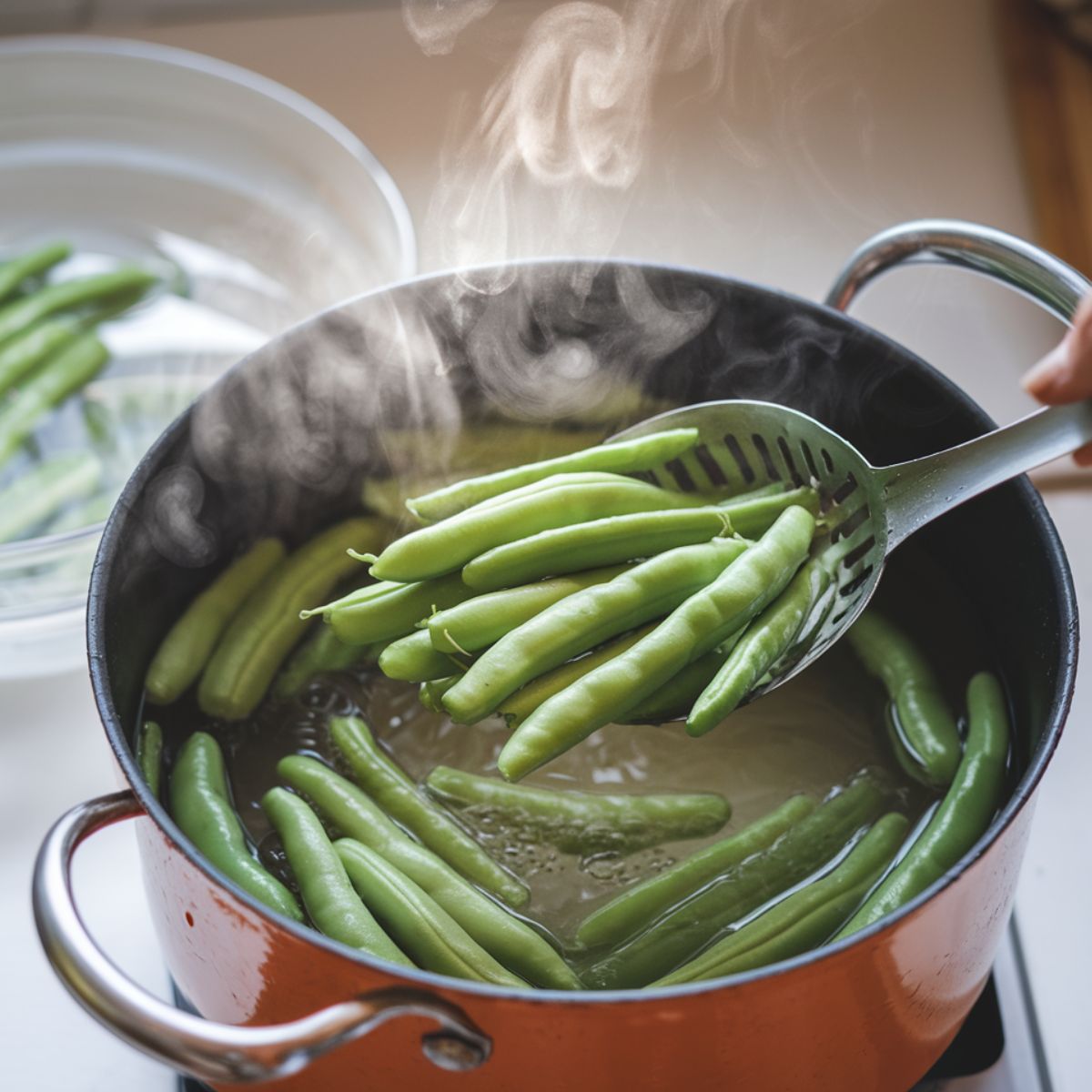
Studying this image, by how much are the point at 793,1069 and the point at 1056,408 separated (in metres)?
0.53

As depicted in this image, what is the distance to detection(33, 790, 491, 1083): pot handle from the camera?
75cm

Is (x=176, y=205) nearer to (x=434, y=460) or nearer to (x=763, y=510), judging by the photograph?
(x=434, y=460)

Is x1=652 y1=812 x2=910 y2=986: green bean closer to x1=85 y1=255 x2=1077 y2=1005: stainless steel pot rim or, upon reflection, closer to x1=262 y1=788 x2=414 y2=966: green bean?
x1=85 y1=255 x2=1077 y2=1005: stainless steel pot rim

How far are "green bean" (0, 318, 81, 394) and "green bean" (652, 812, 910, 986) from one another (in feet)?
3.49

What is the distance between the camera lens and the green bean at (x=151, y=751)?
1.15 meters

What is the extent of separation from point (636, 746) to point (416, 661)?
0.87ft

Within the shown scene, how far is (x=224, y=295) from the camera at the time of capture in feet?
5.58

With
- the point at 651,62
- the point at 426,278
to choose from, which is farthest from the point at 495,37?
the point at 426,278

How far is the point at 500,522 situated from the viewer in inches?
43.6

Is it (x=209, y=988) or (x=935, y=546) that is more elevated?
(x=935, y=546)

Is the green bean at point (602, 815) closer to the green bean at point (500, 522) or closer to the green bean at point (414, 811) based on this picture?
the green bean at point (414, 811)

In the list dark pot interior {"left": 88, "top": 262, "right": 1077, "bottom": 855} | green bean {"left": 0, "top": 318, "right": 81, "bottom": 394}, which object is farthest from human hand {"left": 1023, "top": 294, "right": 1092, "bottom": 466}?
green bean {"left": 0, "top": 318, "right": 81, "bottom": 394}

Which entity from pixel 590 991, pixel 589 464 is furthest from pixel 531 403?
pixel 590 991

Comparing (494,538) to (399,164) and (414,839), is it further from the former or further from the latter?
(399,164)
